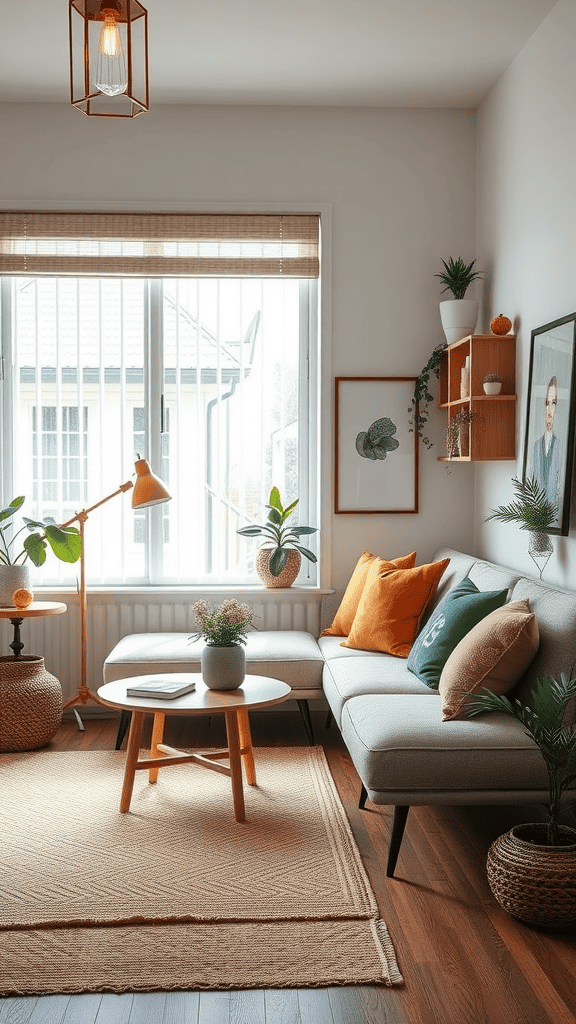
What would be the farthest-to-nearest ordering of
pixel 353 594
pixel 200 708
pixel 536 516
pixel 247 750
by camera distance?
pixel 353 594, pixel 247 750, pixel 536 516, pixel 200 708

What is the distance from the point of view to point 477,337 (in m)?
4.15

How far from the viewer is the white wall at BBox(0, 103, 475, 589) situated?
4668 mm

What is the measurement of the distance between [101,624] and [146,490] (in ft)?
3.24

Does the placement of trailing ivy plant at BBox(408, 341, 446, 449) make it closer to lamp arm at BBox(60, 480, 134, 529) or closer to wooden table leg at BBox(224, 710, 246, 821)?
lamp arm at BBox(60, 480, 134, 529)

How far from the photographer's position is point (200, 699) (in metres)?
3.22

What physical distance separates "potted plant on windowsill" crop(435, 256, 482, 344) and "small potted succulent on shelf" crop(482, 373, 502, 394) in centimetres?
43

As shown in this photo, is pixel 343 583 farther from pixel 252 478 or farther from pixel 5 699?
pixel 5 699

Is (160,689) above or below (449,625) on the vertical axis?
below

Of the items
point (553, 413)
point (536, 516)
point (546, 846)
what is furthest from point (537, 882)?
point (553, 413)

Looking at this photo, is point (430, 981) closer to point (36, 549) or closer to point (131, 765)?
point (131, 765)

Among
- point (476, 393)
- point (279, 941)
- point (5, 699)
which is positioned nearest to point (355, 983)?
point (279, 941)

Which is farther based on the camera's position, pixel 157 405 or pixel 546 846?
pixel 157 405

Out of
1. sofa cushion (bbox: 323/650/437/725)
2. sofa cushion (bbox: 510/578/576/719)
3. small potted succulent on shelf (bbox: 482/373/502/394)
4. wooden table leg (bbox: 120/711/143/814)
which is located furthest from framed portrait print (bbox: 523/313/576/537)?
wooden table leg (bbox: 120/711/143/814)

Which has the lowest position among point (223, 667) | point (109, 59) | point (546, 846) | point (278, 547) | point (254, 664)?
point (546, 846)
